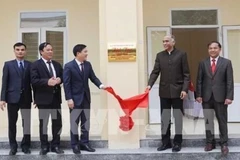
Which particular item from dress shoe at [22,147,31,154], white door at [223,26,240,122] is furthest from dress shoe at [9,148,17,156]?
white door at [223,26,240,122]

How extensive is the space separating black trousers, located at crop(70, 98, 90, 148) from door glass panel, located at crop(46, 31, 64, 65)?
2.38 metres

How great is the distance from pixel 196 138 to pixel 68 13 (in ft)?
12.5

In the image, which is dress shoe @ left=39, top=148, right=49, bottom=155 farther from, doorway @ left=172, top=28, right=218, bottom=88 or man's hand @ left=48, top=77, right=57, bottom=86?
doorway @ left=172, top=28, right=218, bottom=88

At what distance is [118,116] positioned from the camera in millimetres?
5363

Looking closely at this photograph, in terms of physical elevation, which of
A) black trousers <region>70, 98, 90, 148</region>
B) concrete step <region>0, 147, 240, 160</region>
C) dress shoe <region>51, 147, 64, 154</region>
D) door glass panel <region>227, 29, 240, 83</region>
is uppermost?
door glass panel <region>227, 29, 240, 83</region>

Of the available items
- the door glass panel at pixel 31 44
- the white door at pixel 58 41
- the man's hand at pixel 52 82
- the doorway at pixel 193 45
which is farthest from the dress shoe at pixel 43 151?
the doorway at pixel 193 45

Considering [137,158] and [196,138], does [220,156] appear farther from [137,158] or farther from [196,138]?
[137,158]

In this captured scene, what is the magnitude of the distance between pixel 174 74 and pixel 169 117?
0.70 m

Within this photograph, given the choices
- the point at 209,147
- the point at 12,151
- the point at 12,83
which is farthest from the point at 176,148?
the point at 12,83

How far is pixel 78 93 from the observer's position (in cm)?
511

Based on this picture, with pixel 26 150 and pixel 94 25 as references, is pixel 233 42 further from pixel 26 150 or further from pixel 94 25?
pixel 26 150

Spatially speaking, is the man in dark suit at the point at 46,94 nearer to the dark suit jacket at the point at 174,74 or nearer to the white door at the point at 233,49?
the dark suit jacket at the point at 174,74

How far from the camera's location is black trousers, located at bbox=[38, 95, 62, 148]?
508cm

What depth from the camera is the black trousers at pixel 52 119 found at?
508cm
